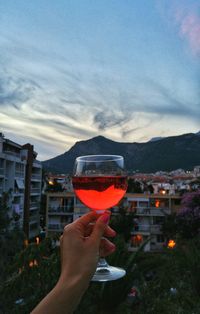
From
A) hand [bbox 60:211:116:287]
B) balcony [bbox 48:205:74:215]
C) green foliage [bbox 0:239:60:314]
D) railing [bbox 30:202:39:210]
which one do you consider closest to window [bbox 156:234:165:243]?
balcony [bbox 48:205:74:215]

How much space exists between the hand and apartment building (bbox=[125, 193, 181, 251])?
3435 cm

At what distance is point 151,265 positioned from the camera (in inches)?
191

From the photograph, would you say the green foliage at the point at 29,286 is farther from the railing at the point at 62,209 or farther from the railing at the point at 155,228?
the railing at the point at 62,209

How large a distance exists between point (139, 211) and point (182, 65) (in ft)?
57.9

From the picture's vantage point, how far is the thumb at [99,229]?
1.10m

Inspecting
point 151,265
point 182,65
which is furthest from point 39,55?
point 151,265

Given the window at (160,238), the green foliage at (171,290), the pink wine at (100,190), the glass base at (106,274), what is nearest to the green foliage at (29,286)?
the green foliage at (171,290)

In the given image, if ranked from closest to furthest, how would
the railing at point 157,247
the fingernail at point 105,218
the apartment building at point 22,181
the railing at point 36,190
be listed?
the fingernail at point 105,218, the apartment building at point 22,181, the railing at point 157,247, the railing at point 36,190

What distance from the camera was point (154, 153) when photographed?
92562 mm

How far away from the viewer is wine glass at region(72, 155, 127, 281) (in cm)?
142

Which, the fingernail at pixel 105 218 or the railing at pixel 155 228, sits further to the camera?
the railing at pixel 155 228

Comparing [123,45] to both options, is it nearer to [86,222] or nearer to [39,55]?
[39,55]

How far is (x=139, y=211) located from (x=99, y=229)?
117 ft

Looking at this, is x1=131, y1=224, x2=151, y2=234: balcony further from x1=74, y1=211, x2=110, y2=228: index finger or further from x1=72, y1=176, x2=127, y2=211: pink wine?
x1=74, y1=211, x2=110, y2=228: index finger
